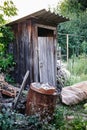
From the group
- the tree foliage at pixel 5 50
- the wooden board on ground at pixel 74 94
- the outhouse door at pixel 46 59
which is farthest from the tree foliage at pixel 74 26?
the tree foliage at pixel 5 50

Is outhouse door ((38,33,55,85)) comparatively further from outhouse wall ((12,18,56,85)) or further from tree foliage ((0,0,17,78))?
tree foliage ((0,0,17,78))

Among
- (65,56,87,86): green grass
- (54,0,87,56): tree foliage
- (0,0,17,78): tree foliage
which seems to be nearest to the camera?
(0,0,17,78): tree foliage

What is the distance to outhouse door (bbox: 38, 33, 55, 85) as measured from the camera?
26.4ft

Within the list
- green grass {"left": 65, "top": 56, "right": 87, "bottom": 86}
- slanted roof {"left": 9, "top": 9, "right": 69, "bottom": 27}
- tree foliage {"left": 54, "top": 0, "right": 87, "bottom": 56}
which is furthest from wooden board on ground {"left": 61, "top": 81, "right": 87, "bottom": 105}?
tree foliage {"left": 54, "top": 0, "right": 87, "bottom": 56}

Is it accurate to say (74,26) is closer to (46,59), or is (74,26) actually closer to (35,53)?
(46,59)

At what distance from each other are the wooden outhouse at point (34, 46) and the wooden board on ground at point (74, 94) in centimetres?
96

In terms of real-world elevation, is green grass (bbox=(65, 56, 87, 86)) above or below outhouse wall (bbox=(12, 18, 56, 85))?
below

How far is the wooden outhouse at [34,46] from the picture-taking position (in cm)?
754

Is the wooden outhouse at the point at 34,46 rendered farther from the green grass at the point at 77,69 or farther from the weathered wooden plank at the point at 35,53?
the green grass at the point at 77,69

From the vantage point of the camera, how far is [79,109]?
7.08 metres

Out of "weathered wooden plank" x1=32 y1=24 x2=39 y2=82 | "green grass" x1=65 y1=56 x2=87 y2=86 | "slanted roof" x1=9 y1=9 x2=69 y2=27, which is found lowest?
"green grass" x1=65 y1=56 x2=87 y2=86

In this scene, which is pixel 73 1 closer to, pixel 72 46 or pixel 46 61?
pixel 72 46

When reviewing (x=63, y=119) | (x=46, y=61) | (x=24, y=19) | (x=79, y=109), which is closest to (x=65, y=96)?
(x=79, y=109)

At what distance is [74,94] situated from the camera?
7.62 m
